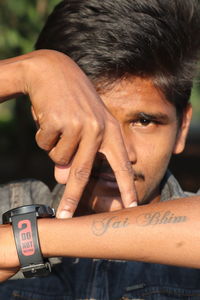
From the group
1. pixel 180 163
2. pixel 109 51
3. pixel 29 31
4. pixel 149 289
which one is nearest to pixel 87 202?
pixel 149 289

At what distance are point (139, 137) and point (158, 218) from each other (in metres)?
0.86

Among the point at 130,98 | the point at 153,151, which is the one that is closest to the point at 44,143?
the point at 130,98

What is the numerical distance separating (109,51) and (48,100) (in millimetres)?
802

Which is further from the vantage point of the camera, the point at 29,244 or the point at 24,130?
the point at 24,130

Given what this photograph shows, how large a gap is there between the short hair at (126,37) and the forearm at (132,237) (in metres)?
0.99

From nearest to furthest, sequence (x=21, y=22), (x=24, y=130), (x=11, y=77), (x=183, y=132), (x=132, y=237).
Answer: (x=132, y=237) < (x=11, y=77) < (x=183, y=132) < (x=21, y=22) < (x=24, y=130)

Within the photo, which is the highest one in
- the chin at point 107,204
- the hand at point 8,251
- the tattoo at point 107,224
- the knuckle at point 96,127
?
the knuckle at point 96,127

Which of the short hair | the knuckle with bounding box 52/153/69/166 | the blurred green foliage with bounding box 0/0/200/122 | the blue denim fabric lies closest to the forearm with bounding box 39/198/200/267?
the knuckle with bounding box 52/153/69/166

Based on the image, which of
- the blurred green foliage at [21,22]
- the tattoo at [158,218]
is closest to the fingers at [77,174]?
the tattoo at [158,218]

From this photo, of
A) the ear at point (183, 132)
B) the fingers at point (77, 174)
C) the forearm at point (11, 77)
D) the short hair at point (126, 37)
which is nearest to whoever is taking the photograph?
the fingers at point (77, 174)

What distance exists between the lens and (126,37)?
106 inches

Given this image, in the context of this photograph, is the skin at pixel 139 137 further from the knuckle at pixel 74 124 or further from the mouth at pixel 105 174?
the knuckle at pixel 74 124

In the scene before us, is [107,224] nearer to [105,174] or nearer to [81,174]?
[81,174]

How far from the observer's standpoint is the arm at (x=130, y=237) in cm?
191
